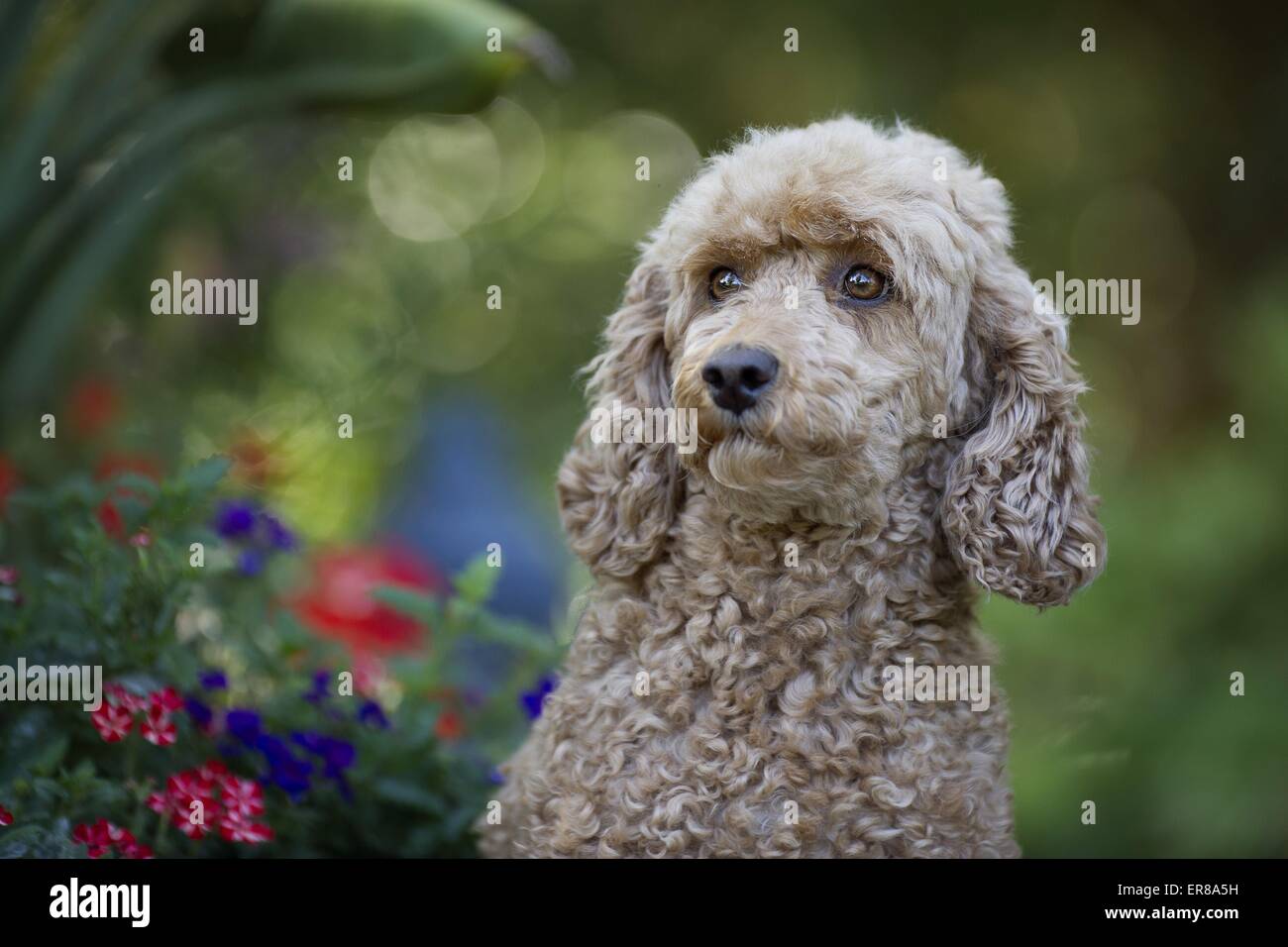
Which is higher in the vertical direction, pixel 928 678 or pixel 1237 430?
pixel 1237 430

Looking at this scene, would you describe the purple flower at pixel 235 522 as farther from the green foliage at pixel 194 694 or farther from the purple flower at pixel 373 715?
the purple flower at pixel 373 715

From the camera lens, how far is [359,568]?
397 centimetres

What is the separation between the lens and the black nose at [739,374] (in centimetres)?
166

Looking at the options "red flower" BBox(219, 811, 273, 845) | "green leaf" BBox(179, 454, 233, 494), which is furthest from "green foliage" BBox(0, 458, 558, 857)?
"red flower" BBox(219, 811, 273, 845)

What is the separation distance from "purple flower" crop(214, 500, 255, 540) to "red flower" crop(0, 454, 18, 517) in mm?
614

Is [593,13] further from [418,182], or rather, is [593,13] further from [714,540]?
[714,540]

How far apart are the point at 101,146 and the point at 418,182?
201 centimetres

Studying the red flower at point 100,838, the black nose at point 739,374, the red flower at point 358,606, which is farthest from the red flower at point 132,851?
the red flower at point 358,606

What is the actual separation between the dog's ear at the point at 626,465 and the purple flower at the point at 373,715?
67 cm

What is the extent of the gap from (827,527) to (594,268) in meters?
3.59

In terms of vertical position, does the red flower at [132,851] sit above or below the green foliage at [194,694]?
below

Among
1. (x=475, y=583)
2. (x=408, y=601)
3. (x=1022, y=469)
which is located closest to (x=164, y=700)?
(x=408, y=601)

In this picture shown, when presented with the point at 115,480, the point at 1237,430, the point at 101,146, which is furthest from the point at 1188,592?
the point at 101,146

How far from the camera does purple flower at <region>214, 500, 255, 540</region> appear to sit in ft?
8.71
